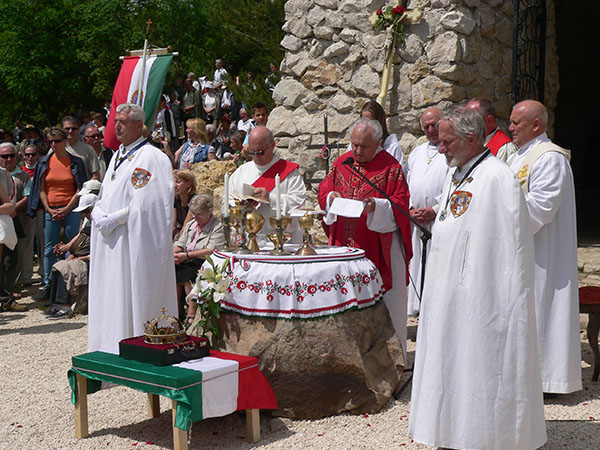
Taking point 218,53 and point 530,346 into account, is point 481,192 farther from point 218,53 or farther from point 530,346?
point 218,53

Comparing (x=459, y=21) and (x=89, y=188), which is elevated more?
(x=459, y=21)

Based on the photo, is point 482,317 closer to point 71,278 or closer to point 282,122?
point 282,122

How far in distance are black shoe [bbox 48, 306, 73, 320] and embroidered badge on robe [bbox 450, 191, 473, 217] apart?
20.3ft

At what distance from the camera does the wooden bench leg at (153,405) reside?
5.37 metres

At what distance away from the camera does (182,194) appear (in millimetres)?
8555

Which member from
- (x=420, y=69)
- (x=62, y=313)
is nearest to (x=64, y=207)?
(x=62, y=313)

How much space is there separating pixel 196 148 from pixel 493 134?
18.0ft

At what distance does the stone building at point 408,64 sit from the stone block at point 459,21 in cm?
1

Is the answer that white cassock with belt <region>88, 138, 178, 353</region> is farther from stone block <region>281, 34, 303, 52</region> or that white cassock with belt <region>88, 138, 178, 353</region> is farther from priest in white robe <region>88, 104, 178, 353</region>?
stone block <region>281, 34, 303, 52</region>

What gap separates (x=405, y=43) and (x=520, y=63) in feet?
4.89

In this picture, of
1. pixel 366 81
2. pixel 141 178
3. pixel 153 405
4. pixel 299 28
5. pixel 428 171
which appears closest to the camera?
pixel 153 405

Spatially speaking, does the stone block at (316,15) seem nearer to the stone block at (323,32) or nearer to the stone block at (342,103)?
the stone block at (323,32)

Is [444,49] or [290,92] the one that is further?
[290,92]

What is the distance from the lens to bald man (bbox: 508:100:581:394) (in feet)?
18.4
